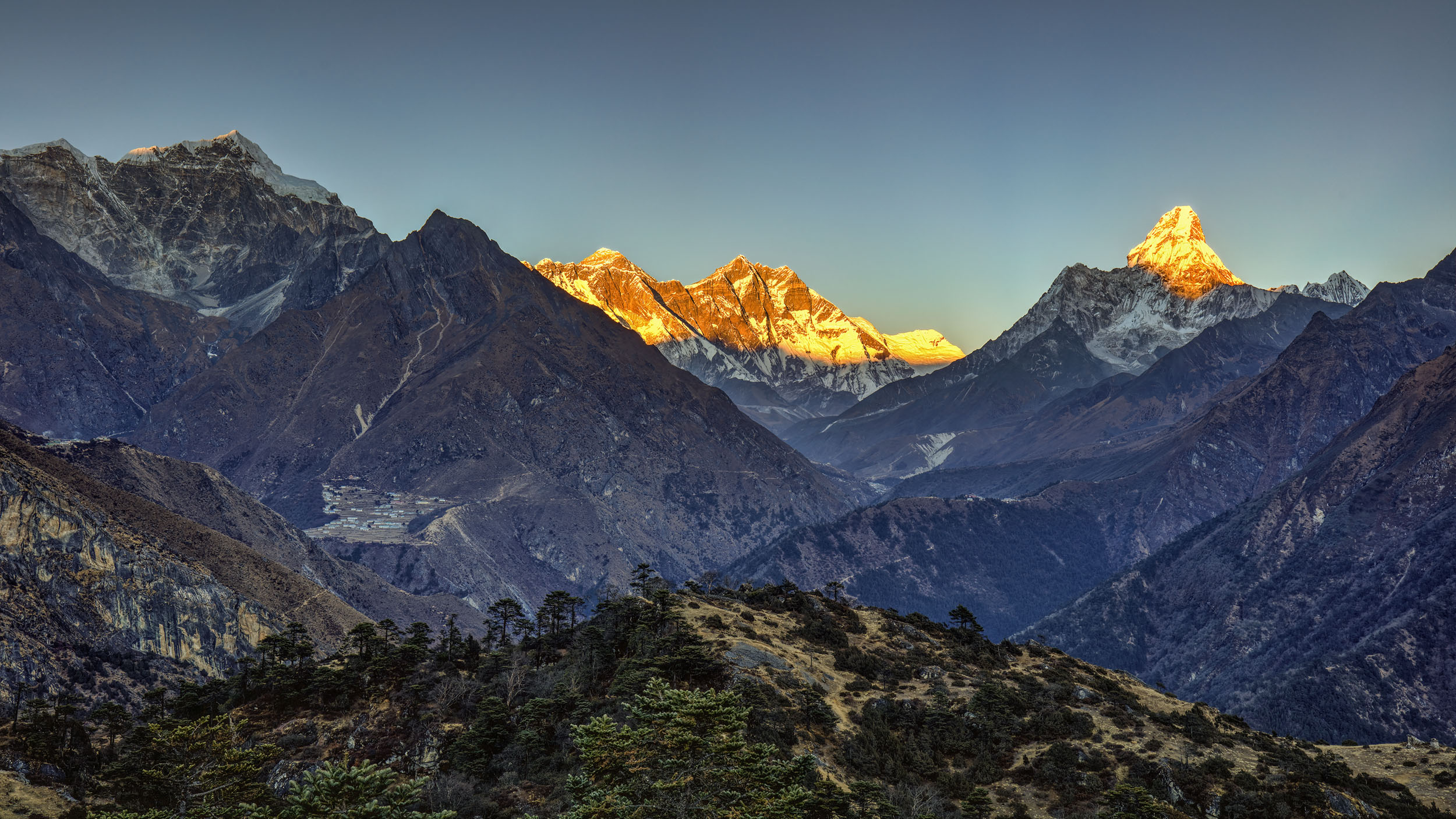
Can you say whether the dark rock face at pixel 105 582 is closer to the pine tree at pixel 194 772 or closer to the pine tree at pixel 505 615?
the pine tree at pixel 505 615

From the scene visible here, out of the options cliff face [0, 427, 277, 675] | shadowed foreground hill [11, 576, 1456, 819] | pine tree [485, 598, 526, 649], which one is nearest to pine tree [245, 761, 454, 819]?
shadowed foreground hill [11, 576, 1456, 819]

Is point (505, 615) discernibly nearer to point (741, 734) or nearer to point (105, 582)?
point (741, 734)

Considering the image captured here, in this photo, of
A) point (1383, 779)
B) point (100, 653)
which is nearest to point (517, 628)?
point (100, 653)

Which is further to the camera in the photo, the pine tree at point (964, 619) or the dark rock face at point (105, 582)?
the dark rock face at point (105, 582)

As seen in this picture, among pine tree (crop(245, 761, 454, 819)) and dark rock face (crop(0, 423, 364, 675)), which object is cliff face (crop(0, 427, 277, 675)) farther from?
pine tree (crop(245, 761, 454, 819))

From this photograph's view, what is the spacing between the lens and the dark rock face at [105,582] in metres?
143

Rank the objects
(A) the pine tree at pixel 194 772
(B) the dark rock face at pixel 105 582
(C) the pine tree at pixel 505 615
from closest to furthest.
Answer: (A) the pine tree at pixel 194 772
(C) the pine tree at pixel 505 615
(B) the dark rock face at pixel 105 582

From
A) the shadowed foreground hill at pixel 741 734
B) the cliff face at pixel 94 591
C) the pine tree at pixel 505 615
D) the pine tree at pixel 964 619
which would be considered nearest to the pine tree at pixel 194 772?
the shadowed foreground hill at pixel 741 734

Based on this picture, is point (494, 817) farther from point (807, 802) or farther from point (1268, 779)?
point (1268, 779)

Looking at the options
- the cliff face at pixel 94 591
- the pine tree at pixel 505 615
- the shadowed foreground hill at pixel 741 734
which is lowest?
the shadowed foreground hill at pixel 741 734

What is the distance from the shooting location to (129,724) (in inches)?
3472

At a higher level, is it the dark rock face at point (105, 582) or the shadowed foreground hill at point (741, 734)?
the dark rock face at point (105, 582)

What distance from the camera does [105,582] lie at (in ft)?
514

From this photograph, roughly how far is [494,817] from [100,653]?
121888mm
